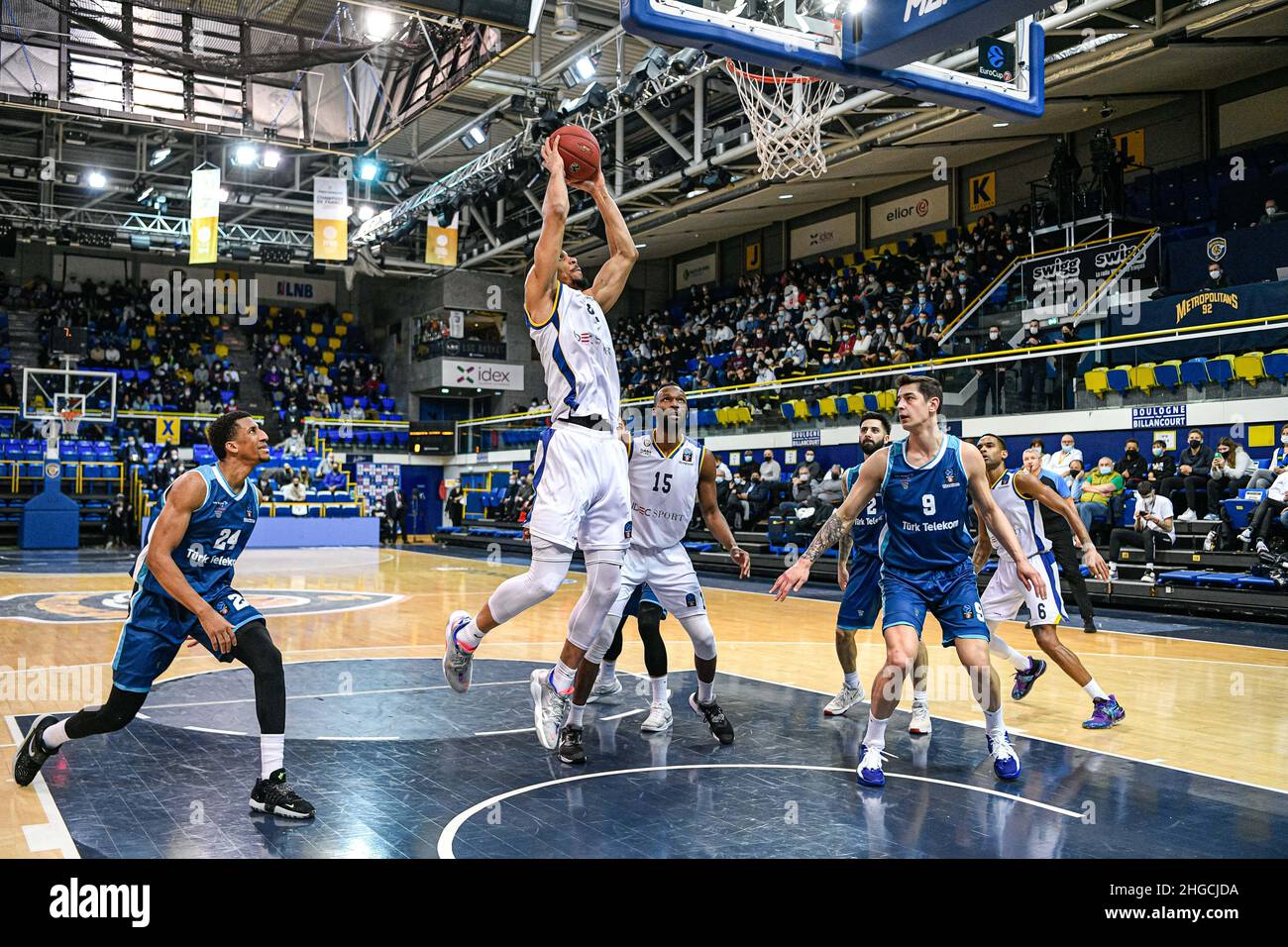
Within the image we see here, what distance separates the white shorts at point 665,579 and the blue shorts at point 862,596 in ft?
3.06

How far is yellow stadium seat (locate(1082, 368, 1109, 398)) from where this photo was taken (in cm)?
1471

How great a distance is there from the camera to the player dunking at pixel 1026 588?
5938 mm

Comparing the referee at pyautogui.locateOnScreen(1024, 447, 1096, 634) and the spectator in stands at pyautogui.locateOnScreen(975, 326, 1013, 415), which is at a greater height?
the spectator in stands at pyautogui.locateOnScreen(975, 326, 1013, 415)

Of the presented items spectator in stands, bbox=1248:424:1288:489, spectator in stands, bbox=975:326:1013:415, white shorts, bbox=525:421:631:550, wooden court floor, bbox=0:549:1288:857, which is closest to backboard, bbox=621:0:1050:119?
white shorts, bbox=525:421:631:550

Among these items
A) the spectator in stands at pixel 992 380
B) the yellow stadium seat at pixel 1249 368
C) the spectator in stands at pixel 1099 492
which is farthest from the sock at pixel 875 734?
the spectator in stands at pixel 992 380

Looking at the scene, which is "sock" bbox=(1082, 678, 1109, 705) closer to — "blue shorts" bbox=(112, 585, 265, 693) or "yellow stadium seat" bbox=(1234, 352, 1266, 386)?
"blue shorts" bbox=(112, 585, 265, 693)

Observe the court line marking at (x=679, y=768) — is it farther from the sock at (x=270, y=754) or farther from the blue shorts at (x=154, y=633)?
the blue shorts at (x=154, y=633)

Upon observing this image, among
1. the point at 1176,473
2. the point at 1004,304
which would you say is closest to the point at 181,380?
the point at 1004,304

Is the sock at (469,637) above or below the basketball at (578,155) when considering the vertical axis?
below

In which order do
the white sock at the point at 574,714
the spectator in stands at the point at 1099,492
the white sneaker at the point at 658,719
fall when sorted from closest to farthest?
the white sock at the point at 574,714, the white sneaker at the point at 658,719, the spectator in stands at the point at 1099,492

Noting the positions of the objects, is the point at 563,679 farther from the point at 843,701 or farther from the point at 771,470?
the point at 771,470

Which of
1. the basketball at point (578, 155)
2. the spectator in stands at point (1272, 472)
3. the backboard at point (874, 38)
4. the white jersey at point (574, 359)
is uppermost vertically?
the backboard at point (874, 38)

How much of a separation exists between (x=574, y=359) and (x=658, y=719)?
2.13m

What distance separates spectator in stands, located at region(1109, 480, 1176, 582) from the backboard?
281 inches
